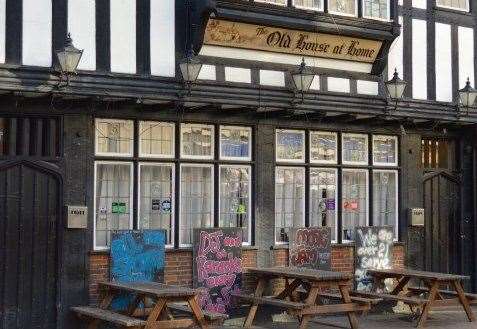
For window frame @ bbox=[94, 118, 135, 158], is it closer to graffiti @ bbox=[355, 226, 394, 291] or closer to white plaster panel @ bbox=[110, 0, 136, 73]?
white plaster panel @ bbox=[110, 0, 136, 73]

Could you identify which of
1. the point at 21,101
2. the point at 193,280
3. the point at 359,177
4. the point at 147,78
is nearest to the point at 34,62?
the point at 21,101

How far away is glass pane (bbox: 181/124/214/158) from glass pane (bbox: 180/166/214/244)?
0.73 feet

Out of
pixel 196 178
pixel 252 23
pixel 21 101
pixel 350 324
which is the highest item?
pixel 252 23

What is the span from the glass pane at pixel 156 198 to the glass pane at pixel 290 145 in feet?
6.74

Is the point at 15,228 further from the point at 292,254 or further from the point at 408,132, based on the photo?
the point at 408,132

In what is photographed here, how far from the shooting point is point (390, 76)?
15.6 metres

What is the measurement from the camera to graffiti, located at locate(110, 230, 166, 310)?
12625 mm

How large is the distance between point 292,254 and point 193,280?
191 centimetres

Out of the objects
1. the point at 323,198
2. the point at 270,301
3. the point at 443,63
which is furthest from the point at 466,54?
the point at 270,301

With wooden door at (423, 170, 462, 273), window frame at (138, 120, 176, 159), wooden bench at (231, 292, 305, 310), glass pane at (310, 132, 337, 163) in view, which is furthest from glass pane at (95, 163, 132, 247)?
wooden door at (423, 170, 462, 273)

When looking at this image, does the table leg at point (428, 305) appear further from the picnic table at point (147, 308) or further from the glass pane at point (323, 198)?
the picnic table at point (147, 308)

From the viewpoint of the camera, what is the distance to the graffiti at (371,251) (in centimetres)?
1508

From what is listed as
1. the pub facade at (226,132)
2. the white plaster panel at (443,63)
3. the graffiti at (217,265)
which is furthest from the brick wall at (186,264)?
the white plaster panel at (443,63)

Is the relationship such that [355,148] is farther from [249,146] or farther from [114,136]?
[114,136]
